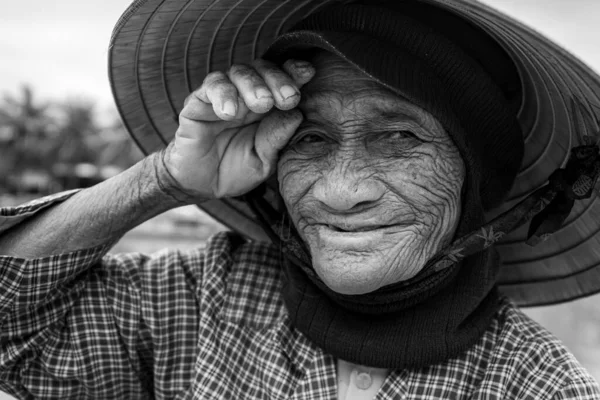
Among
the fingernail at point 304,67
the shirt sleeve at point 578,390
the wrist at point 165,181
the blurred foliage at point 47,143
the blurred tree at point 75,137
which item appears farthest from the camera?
the blurred tree at point 75,137

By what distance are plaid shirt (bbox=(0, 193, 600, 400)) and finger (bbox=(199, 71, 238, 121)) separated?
2.04 feet

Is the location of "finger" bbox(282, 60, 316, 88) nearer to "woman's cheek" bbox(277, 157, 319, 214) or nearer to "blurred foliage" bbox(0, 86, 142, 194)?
"woman's cheek" bbox(277, 157, 319, 214)

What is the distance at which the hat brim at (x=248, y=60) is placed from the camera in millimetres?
1916

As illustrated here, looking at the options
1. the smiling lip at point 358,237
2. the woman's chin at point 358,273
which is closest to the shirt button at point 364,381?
the woman's chin at point 358,273

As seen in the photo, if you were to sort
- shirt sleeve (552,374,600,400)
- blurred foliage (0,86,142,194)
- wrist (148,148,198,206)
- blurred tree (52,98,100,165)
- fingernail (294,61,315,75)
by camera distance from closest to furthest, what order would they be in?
shirt sleeve (552,374,600,400), fingernail (294,61,315,75), wrist (148,148,198,206), blurred foliage (0,86,142,194), blurred tree (52,98,100,165)

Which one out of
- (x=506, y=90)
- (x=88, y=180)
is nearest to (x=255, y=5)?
(x=506, y=90)

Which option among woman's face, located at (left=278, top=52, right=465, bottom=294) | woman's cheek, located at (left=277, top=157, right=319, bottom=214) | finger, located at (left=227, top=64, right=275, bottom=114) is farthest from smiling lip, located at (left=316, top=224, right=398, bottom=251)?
finger, located at (left=227, top=64, right=275, bottom=114)

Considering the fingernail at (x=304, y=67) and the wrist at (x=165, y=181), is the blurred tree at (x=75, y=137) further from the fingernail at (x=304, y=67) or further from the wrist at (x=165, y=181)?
the fingernail at (x=304, y=67)

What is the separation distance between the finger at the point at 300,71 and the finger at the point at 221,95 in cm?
15

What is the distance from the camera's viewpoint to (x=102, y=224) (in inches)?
82.0

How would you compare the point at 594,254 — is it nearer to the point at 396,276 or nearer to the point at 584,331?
the point at 396,276

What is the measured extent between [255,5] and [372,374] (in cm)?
106

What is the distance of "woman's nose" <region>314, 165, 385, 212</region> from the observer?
1.73 meters

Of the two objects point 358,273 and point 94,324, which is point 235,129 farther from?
point 94,324
